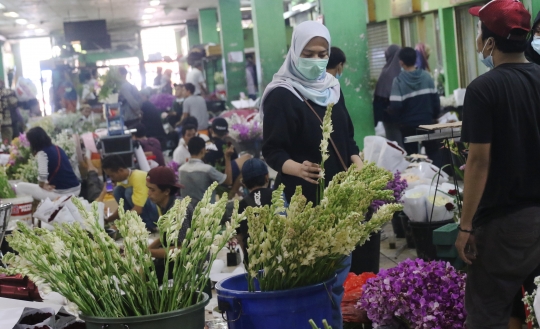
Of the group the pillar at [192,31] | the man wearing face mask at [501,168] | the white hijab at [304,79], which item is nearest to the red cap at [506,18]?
the man wearing face mask at [501,168]

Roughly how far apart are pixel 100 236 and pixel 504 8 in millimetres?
1716

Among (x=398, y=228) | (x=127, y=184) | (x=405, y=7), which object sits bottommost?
(x=398, y=228)

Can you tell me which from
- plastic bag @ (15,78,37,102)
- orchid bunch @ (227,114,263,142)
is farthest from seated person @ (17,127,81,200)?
plastic bag @ (15,78,37,102)

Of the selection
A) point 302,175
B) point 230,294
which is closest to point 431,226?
point 302,175

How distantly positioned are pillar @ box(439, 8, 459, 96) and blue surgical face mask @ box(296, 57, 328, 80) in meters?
9.96

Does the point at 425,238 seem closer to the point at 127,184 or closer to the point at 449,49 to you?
the point at 127,184

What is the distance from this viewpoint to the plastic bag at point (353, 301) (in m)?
4.26

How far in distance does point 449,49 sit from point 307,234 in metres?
11.8

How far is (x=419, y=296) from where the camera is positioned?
3871mm

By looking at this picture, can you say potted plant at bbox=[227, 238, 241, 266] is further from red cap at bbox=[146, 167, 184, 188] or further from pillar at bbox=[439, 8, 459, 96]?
pillar at bbox=[439, 8, 459, 96]

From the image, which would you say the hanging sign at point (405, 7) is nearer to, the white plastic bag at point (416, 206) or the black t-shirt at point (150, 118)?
the black t-shirt at point (150, 118)

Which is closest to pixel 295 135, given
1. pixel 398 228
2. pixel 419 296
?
pixel 419 296

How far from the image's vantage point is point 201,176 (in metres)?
8.21

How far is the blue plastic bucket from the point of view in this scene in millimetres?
2217
